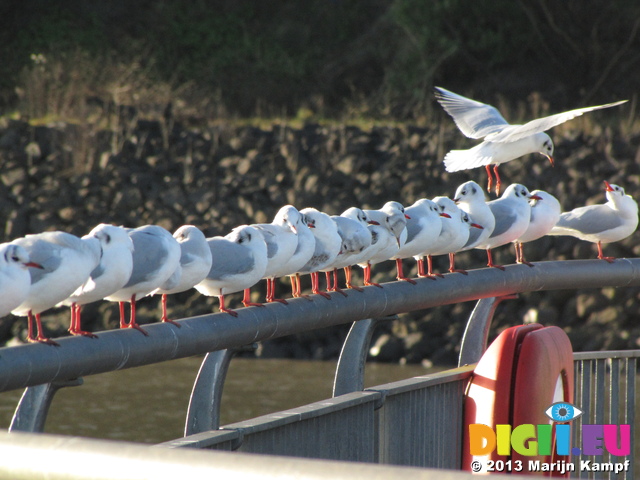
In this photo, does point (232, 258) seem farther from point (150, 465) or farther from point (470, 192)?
point (150, 465)

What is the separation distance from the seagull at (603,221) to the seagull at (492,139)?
42 cm

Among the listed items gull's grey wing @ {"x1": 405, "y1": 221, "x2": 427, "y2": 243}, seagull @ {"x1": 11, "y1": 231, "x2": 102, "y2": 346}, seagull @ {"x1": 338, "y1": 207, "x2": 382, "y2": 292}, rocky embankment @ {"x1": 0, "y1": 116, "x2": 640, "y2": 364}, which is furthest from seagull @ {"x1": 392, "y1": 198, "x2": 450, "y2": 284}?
rocky embankment @ {"x1": 0, "y1": 116, "x2": 640, "y2": 364}

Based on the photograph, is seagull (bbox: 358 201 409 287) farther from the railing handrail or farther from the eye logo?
the eye logo

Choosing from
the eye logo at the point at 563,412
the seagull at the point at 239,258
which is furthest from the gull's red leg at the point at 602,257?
the seagull at the point at 239,258

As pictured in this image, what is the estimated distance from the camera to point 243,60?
989 inches

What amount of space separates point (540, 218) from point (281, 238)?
1905 mm

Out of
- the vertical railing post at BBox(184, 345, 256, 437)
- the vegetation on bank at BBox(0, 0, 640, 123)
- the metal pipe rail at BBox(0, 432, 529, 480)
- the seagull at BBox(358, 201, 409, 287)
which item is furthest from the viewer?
the vegetation on bank at BBox(0, 0, 640, 123)

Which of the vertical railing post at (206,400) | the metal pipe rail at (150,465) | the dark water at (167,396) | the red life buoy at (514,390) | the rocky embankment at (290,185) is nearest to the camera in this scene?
the metal pipe rail at (150,465)

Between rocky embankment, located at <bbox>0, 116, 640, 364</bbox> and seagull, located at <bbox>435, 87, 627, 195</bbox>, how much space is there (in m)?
9.39

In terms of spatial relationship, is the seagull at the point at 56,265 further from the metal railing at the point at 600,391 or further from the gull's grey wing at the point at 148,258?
the metal railing at the point at 600,391

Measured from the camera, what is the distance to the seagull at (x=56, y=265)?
2.83 meters

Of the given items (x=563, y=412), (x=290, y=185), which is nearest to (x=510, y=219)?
(x=563, y=412)

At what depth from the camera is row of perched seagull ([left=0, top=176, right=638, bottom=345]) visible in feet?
9.43

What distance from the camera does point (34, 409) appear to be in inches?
85.7
